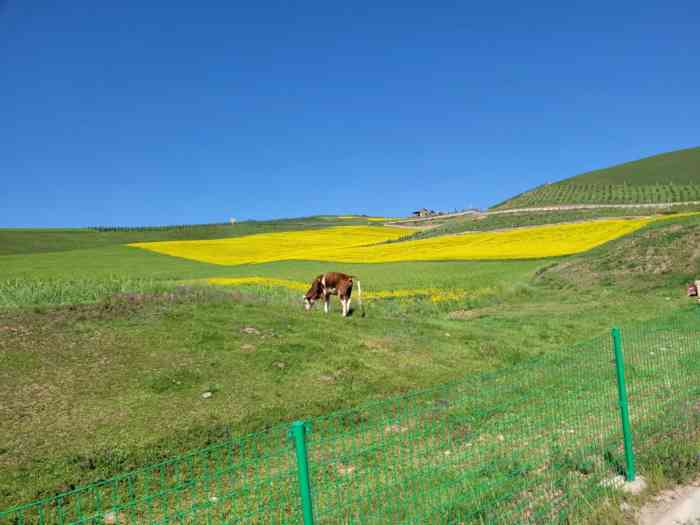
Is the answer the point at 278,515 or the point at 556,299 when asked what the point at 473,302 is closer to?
the point at 556,299

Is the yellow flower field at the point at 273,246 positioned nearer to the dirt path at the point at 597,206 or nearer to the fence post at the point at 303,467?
the dirt path at the point at 597,206

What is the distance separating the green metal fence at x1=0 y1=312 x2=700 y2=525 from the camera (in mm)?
6203

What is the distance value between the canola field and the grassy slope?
11.8 meters

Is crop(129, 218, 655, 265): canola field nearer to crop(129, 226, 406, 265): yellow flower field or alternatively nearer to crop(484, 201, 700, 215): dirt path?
crop(129, 226, 406, 265): yellow flower field

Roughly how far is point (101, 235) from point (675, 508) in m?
A: 101

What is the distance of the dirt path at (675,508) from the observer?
5.74 m

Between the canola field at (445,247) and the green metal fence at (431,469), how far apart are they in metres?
36.5

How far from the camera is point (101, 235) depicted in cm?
9444

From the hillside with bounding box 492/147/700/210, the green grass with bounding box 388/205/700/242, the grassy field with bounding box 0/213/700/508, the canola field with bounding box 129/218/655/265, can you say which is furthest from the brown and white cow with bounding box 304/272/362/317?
the hillside with bounding box 492/147/700/210

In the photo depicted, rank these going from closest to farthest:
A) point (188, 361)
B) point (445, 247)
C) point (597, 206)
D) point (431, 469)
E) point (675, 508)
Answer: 1. point (675, 508)
2. point (431, 469)
3. point (188, 361)
4. point (445, 247)
5. point (597, 206)

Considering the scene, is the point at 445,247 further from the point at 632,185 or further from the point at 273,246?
the point at 632,185

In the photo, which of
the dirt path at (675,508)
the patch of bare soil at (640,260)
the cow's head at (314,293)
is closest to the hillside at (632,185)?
the patch of bare soil at (640,260)

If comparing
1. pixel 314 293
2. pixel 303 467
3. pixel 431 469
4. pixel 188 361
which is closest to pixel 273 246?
pixel 314 293

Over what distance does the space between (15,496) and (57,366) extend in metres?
4.13
